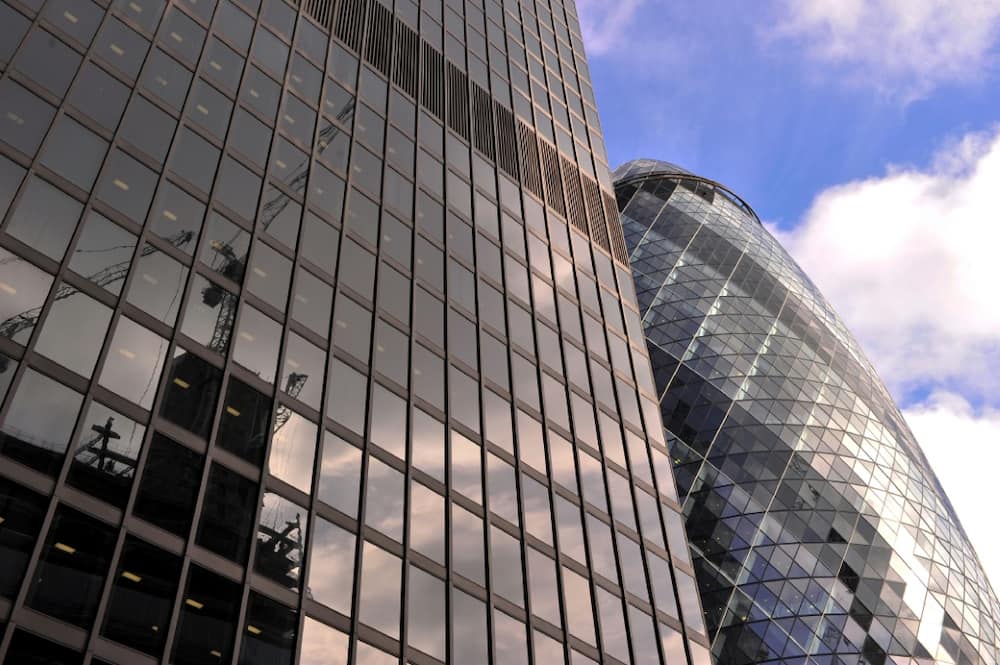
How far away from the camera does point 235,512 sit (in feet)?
63.2

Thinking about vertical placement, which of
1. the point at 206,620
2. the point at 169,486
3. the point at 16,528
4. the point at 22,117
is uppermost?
the point at 22,117

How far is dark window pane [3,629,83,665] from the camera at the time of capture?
49.0 feet

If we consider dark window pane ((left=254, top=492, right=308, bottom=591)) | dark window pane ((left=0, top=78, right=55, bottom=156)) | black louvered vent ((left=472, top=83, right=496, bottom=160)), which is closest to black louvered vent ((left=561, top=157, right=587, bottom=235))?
black louvered vent ((left=472, top=83, right=496, bottom=160))

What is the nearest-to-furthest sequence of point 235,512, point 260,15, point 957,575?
point 235,512 < point 260,15 < point 957,575

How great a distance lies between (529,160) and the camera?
4138 cm

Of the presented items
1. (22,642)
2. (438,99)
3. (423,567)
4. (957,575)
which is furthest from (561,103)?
(957,575)

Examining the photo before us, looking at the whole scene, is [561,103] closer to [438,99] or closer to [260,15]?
[438,99]

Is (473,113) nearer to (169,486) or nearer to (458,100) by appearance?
(458,100)

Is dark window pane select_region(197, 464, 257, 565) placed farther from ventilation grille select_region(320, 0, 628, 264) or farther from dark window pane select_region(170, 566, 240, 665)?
ventilation grille select_region(320, 0, 628, 264)

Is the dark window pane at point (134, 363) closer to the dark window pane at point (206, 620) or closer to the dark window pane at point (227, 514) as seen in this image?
the dark window pane at point (227, 514)

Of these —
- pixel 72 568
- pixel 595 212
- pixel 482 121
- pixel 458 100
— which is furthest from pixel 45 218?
pixel 595 212

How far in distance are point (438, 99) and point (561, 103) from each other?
11661mm

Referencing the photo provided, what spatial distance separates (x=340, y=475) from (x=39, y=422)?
6.90 m

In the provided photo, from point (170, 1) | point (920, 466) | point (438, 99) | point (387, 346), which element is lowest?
point (387, 346)
